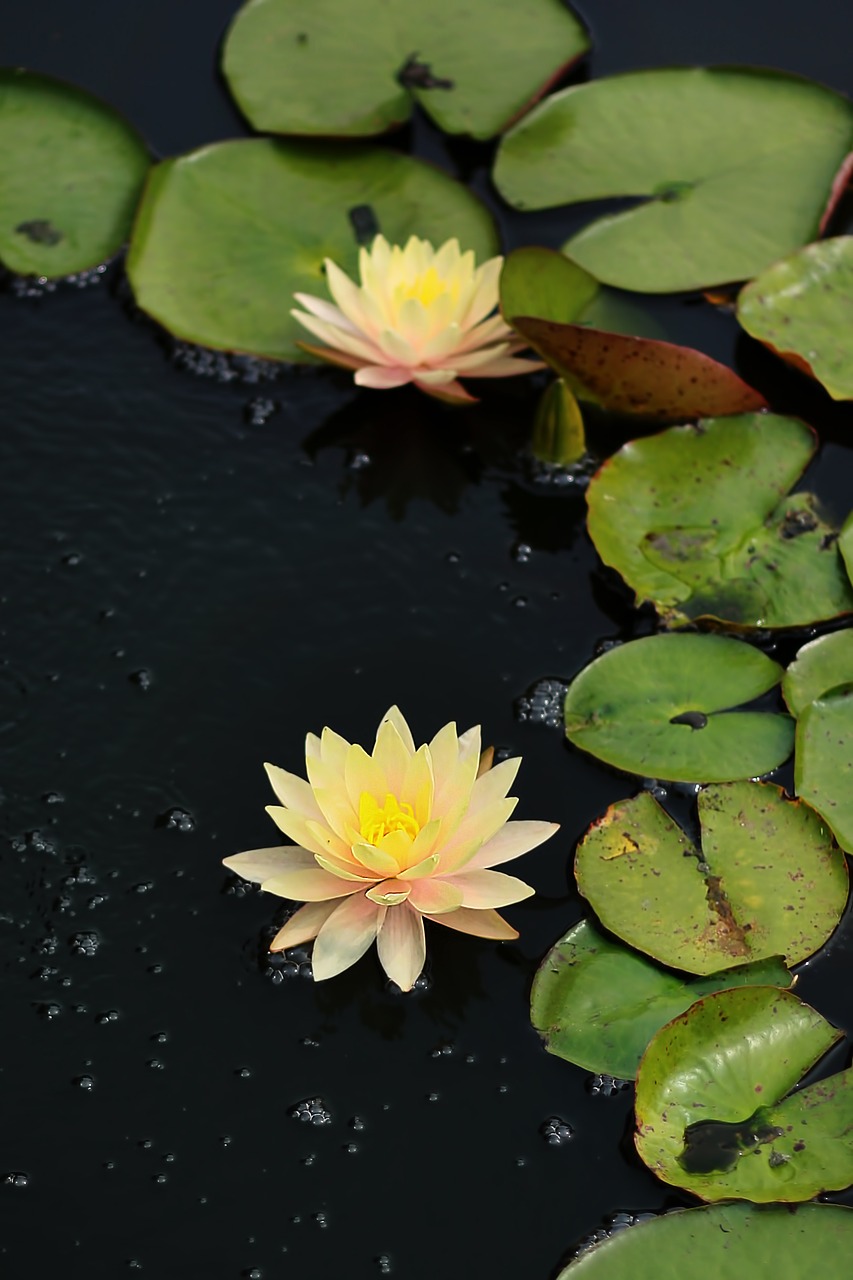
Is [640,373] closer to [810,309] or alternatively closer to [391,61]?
[810,309]

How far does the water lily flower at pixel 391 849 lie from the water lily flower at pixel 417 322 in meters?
1.08

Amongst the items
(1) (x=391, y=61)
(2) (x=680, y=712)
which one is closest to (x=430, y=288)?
(1) (x=391, y=61)

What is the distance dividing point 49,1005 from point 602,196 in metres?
2.43

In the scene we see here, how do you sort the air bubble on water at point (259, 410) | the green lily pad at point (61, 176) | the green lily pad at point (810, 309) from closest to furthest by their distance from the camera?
the green lily pad at point (810, 309) < the air bubble on water at point (259, 410) < the green lily pad at point (61, 176)

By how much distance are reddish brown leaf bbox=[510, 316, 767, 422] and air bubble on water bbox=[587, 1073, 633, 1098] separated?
5.22ft

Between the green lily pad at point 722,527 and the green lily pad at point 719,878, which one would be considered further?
the green lily pad at point 722,527

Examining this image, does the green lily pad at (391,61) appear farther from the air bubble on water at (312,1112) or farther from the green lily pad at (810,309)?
the air bubble on water at (312,1112)

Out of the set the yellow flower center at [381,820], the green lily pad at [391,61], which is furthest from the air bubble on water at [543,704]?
the green lily pad at [391,61]

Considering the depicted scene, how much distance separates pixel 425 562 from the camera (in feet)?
9.93

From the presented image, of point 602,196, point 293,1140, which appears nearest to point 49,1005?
point 293,1140

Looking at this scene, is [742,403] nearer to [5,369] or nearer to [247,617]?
[247,617]

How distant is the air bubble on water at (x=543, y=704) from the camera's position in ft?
8.95

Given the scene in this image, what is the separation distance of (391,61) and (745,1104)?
2.92m

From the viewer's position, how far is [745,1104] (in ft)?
7.07
